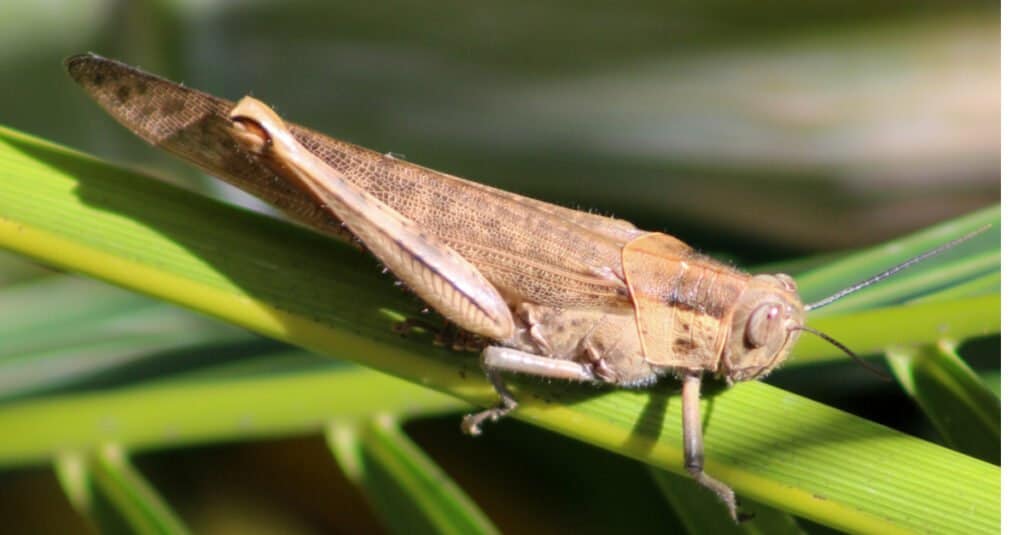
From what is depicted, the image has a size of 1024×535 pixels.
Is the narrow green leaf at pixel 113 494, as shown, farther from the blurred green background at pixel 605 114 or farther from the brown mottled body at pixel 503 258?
the blurred green background at pixel 605 114

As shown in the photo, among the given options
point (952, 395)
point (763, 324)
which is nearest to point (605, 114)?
point (763, 324)

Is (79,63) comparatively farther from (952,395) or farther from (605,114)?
(605,114)

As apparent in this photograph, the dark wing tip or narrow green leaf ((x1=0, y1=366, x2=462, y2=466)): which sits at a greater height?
the dark wing tip

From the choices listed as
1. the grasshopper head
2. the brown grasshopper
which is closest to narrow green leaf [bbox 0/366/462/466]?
the brown grasshopper

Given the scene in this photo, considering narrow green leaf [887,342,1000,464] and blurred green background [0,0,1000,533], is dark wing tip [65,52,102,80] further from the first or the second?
narrow green leaf [887,342,1000,464]

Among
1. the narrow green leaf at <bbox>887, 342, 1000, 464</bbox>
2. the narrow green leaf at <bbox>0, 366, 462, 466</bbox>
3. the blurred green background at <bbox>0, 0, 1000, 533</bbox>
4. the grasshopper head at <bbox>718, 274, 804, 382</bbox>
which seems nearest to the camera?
the narrow green leaf at <bbox>887, 342, 1000, 464</bbox>

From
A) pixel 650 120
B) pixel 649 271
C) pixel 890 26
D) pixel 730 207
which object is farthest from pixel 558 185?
pixel 649 271
